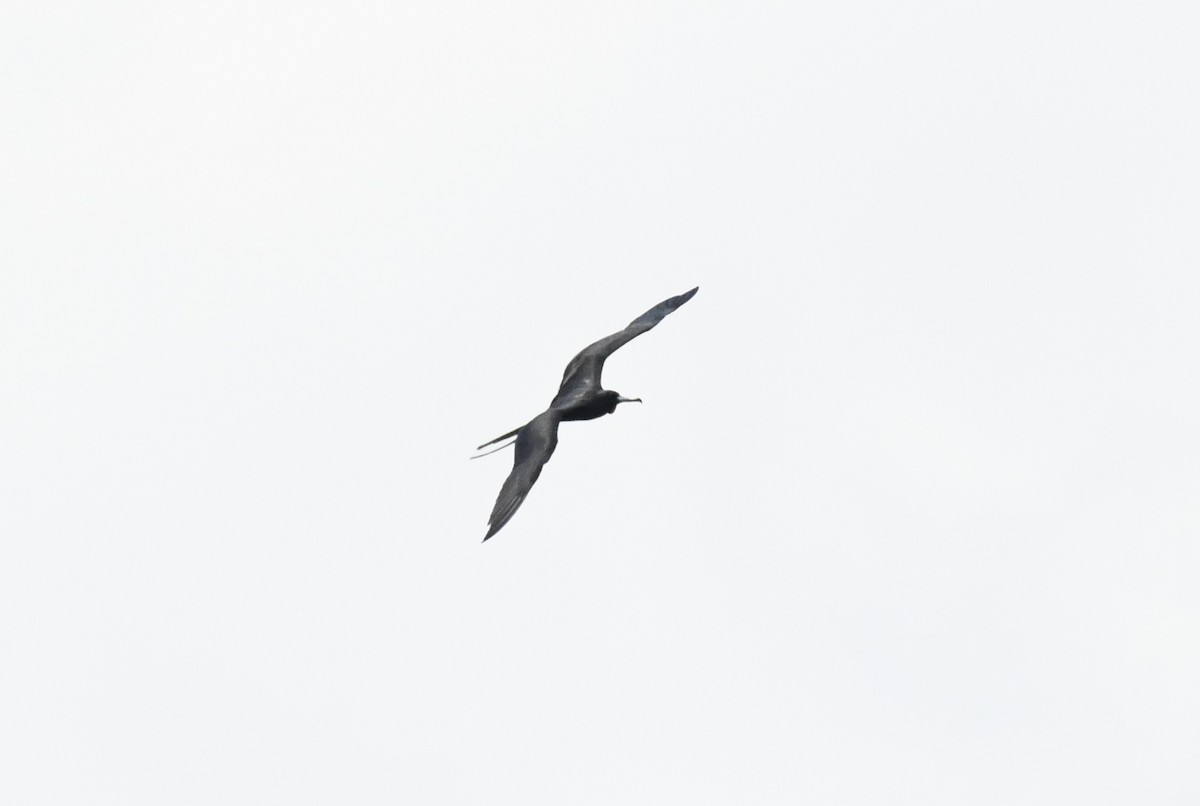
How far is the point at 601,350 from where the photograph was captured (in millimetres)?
36844

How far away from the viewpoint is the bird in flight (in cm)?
2952

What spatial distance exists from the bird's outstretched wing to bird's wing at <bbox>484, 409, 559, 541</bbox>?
2.43 meters

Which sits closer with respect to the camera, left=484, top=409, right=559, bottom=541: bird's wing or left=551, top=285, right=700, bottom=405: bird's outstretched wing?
left=484, top=409, right=559, bottom=541: bird's wing

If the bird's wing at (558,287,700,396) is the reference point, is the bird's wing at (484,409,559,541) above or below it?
below

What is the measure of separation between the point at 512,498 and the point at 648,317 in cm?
998

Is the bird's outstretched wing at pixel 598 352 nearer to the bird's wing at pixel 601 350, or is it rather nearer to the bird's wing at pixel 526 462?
the bird's wing at pixel 601 350

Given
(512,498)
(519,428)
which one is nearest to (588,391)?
(519,428)

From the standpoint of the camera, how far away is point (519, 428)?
105 feet

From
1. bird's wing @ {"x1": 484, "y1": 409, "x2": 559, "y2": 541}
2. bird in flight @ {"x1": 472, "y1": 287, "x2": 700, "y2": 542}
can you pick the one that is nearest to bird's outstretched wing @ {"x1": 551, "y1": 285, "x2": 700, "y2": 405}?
bird in flight @ {"x1": 472, "y1": 287, "x2": 700, "y2": 542}

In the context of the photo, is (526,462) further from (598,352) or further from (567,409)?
(598,352)

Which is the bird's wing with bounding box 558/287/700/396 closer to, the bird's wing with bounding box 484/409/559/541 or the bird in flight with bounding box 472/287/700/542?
the bird in flight with bounding box 472/287/700/542

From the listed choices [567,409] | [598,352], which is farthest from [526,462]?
[598,352]

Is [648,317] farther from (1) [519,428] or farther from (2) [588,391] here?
Answer: (1) [519,428]

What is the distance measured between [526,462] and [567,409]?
3.56m
